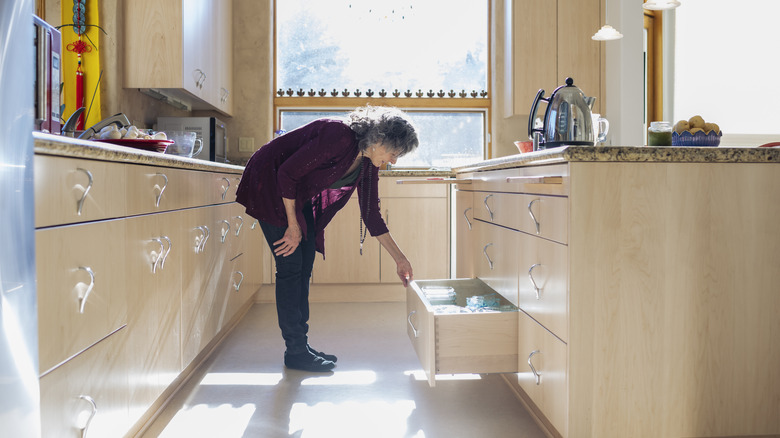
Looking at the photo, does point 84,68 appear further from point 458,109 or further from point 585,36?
point 585,36

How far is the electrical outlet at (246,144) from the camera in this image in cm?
391

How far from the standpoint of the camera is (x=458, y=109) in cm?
411

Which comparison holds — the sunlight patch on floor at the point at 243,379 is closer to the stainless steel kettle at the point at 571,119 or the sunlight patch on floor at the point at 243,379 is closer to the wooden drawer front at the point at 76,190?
the wooden drawer front at the point at 76,190

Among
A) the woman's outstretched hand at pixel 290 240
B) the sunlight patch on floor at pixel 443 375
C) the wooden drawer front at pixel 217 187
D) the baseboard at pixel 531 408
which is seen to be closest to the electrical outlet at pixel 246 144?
the wooden drawer front at pixel 217 187

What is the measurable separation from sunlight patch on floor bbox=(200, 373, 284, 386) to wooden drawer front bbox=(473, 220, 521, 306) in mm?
870

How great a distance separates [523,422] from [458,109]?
2.70 m

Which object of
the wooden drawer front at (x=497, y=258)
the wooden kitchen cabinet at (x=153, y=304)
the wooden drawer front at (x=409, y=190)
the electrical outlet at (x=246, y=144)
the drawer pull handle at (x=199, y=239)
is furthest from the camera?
the electrical outlet at (x=246, y=144)

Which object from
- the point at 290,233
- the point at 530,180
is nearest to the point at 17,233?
the point at 290,233

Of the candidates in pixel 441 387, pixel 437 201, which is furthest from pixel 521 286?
pixel 437 201

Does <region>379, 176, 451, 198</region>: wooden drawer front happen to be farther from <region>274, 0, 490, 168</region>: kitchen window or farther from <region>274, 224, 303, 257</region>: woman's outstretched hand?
<region>274, 224, 303, 257</region>: woman's outstretched hand

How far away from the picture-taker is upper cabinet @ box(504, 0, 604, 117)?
3785mm

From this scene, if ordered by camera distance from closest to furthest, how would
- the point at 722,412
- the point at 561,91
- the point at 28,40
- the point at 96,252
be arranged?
1. the point at 28,40
2. the point at 96,252
3. the point at 722,412
4. the point at 561,91

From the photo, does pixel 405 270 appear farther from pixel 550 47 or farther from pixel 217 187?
pixel 550 47

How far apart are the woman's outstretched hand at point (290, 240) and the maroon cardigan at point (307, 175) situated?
0.17ft
